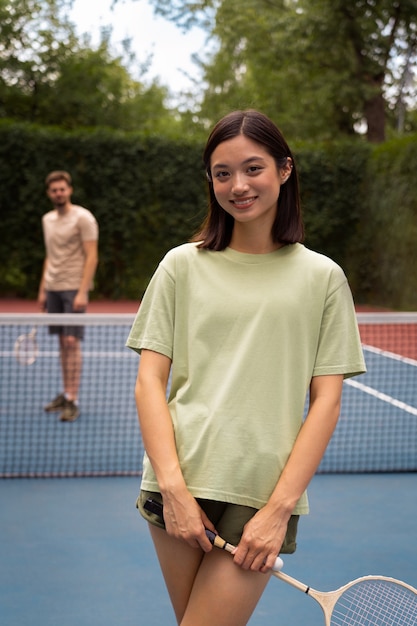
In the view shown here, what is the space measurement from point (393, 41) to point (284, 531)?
21.2 metres

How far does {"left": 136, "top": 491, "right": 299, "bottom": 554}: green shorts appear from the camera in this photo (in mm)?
1761

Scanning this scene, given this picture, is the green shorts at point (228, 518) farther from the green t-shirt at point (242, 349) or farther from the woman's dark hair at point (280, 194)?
the woman's dark hair at point (280, 194)

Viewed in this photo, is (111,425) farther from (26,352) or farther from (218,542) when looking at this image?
(218,542)

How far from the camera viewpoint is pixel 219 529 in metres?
1.79

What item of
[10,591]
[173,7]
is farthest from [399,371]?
[173,7]

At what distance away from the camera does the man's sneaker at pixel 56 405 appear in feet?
22.4

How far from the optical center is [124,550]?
13.0 feet

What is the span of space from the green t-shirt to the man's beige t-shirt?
4.84 metres

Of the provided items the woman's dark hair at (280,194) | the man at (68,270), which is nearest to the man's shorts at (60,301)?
the man at (68,270)

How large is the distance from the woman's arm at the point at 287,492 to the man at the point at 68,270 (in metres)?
4.77

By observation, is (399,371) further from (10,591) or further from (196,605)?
(196,605)

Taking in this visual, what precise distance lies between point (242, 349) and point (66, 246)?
16.6 ft

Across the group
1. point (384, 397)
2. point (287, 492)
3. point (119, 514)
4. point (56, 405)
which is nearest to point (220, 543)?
point (287, 492)

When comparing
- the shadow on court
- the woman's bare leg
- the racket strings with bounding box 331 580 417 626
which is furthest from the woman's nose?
the shadow on court
